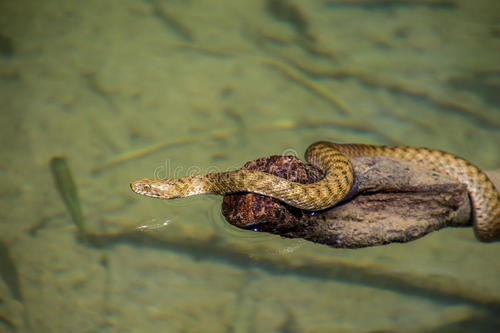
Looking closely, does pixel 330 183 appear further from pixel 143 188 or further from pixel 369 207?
pixel 143 188

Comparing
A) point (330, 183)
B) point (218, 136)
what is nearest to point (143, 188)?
point (218, 136)

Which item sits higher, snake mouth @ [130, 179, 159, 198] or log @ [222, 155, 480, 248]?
log @ [222, 155, 480, 248]

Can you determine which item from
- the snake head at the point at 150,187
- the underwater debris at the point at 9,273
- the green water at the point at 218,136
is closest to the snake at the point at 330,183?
the snake head at the point at 150,187

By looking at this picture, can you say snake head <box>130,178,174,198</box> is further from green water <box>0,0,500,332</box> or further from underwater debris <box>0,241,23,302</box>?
underwater debris <box>0,241,23,302</box>

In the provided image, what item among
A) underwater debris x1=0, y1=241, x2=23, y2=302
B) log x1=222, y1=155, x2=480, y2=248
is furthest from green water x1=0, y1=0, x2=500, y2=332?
log x1=222, y1=155, x2=480, y2=248

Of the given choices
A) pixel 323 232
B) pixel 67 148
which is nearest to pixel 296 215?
pixel 323 232
